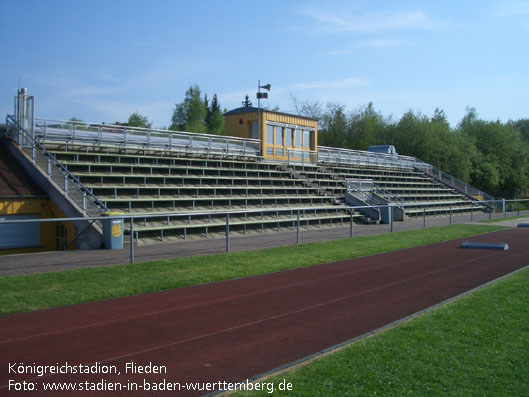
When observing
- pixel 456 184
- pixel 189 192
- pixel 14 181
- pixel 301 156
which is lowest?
pixel 189 192

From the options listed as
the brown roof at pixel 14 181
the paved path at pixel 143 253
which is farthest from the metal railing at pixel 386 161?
the brown roof at pixel 14 181

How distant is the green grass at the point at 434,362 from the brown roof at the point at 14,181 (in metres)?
13.3

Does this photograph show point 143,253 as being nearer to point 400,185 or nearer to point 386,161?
point 400,185

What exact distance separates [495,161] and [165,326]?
5522 cm

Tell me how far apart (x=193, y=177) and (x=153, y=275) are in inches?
424

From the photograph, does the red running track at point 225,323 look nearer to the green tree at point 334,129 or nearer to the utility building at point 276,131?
the utility building at point 276,131

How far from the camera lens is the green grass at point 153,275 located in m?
8.22

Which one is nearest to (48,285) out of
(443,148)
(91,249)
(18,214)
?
(91,249)

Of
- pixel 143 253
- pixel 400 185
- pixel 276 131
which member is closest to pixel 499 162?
pixel 400 185

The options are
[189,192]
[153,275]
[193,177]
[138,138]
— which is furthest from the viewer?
[138,138]

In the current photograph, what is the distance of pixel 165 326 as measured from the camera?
6797mm

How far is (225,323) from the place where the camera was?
698 cm

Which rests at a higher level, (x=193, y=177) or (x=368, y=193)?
(x=193, y=177)

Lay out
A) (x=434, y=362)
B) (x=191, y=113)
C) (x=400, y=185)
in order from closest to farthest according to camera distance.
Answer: (x=434, y=362) → (x=400, y=185) → (x=191, y=113)
